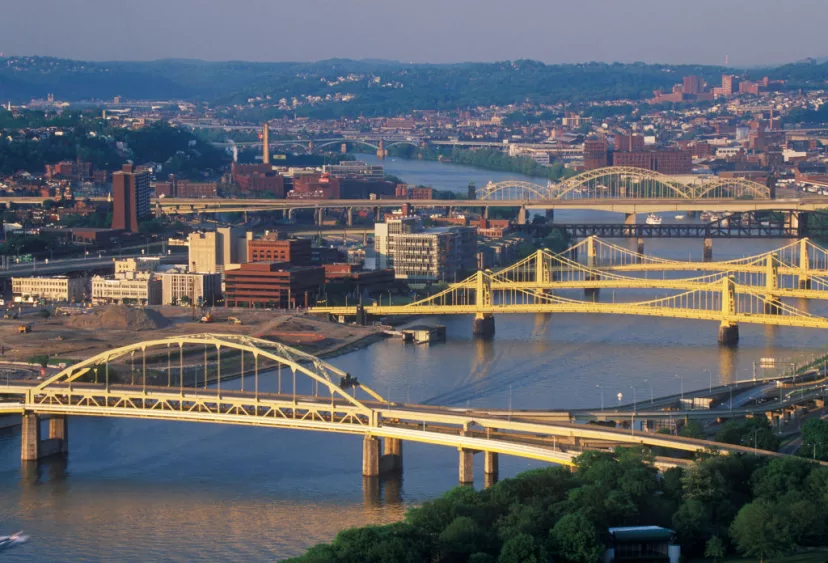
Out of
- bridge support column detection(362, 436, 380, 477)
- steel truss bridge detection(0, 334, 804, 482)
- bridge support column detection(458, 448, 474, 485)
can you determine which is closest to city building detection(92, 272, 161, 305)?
steel truss bridge detection(0, 334, 804, 482)

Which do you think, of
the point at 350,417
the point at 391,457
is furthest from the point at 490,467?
the point at 350,417

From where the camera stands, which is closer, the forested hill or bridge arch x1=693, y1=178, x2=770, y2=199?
bridge arch x1=693, y1=178, x2=770, y2=199

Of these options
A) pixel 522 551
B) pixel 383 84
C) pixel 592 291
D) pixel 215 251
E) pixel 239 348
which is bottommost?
pixel 592 291

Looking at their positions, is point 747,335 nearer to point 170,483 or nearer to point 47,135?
point 170,483

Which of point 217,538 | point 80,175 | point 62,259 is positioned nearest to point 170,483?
point 217,538

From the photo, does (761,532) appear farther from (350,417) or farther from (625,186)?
(625,186)

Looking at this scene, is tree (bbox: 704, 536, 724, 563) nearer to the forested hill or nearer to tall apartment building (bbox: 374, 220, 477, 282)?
tall apartment building (bbox: 374, 220, 477, 282)
